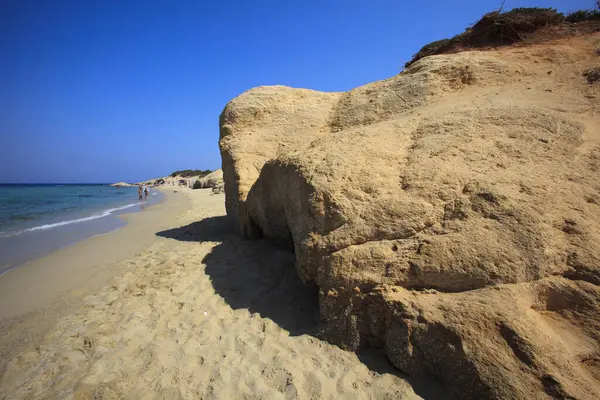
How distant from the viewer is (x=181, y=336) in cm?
325

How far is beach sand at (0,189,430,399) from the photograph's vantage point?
8.36ft

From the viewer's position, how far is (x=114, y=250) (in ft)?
23.2

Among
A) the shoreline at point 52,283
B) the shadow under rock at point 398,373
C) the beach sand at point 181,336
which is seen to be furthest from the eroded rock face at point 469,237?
the shoreline at point 52,283

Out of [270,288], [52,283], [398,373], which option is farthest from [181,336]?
[52,283]

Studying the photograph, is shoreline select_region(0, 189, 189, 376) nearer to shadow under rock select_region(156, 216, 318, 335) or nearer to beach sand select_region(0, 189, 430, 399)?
beach sand select_region(0, 189, 430, 399)

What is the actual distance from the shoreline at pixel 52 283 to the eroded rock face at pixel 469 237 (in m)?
3.52

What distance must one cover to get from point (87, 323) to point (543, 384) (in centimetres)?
468

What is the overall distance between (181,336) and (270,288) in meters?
1.29

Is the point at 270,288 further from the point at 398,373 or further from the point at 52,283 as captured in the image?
the point at 52,283

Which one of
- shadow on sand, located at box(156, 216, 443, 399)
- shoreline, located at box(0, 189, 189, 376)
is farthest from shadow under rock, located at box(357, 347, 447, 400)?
shoreline, located at box(0, 189, 189, 376)

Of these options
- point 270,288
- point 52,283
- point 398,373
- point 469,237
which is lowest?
point 52,283

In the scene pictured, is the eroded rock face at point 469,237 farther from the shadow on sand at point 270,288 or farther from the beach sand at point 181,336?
the beach sand at point 181,336

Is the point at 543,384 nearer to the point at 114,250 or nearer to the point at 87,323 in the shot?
the point at 87,323

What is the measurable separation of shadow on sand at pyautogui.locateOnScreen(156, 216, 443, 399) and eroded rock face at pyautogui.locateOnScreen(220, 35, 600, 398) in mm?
142
